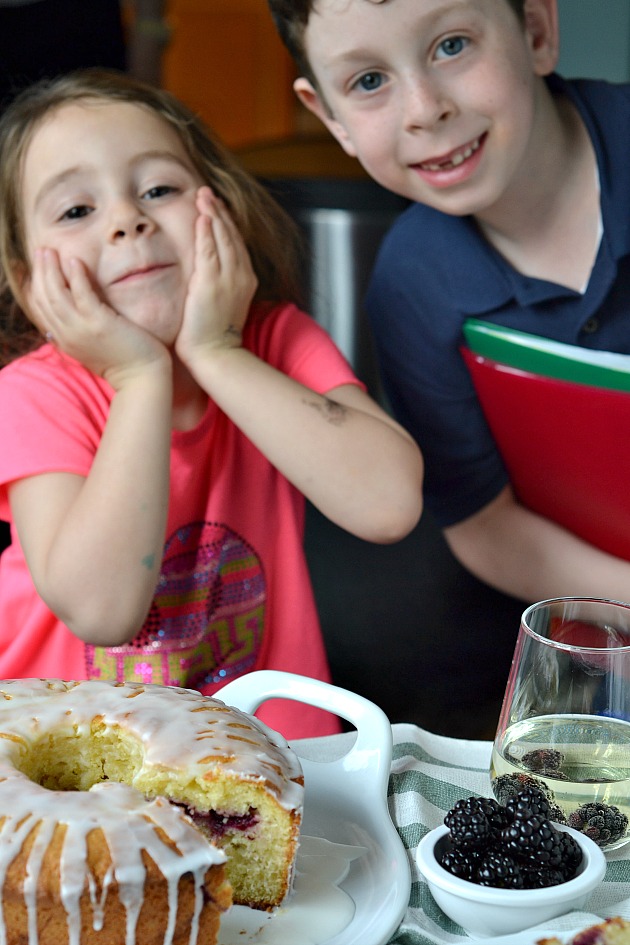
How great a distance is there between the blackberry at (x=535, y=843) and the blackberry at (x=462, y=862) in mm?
22

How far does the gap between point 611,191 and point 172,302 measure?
68cm

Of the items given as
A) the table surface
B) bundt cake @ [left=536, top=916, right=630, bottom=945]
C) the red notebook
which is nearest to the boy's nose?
the red notebook

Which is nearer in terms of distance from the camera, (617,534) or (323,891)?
(323,891)

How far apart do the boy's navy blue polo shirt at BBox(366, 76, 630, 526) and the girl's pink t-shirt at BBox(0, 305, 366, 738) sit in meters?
0.21

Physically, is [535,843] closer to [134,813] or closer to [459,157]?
[134,813]

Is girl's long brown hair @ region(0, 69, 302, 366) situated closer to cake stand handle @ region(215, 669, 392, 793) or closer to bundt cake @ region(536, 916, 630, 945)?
cake stand handle @ region(215, 669, 392, 793)

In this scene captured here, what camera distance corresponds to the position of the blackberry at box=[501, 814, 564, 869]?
680 millimetres

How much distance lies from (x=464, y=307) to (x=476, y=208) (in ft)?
0.60

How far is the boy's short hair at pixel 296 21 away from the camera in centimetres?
139

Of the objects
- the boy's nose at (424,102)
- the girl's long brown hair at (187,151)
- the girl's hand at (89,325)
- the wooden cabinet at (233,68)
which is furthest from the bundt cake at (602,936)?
the wooden cabinet at (233,68)

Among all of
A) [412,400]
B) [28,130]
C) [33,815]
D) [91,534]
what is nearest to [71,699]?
[33,815]

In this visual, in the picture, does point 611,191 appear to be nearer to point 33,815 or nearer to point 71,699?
point 71,699

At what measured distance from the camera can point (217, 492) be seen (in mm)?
1467

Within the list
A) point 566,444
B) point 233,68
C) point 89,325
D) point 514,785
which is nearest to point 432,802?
point 514,785
